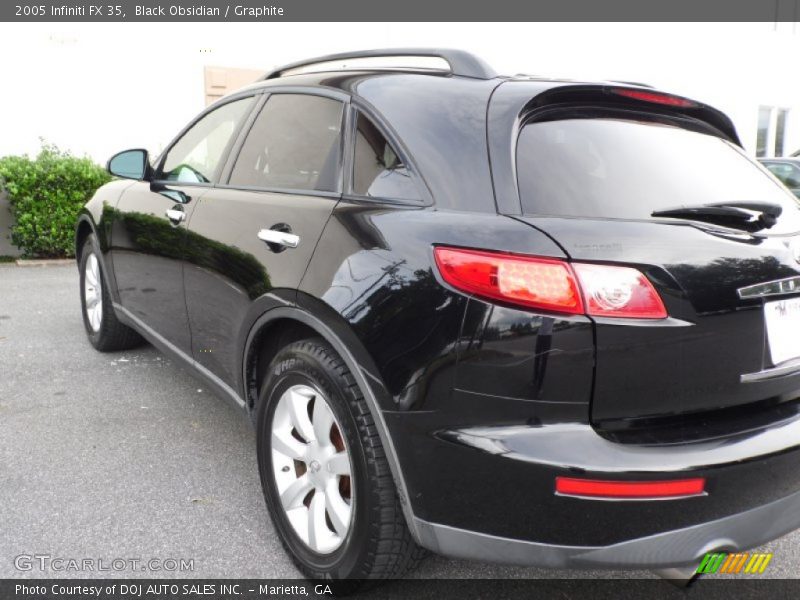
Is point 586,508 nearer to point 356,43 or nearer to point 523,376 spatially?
point 523,376

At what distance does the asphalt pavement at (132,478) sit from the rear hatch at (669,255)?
99 centimetres

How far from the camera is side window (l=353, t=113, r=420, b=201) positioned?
82.9 inches

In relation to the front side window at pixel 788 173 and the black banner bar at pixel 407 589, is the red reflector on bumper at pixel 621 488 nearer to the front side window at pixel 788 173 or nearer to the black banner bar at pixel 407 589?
the black banner bar at pixel 407 589

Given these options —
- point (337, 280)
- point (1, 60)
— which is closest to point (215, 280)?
point (337, 280)

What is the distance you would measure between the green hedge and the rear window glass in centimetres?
725

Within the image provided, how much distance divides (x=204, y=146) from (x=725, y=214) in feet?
8.41

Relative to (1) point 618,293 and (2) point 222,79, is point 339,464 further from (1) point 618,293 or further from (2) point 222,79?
(2) point 222,79

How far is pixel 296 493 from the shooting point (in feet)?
7.74

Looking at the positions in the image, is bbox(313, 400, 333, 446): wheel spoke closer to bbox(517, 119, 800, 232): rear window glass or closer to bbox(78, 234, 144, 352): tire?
bbox(517, 119, 800, 232): rear window glass

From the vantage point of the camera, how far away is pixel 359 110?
2.37 metres

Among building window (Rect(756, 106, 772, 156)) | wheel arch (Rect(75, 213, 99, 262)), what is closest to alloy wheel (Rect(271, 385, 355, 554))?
wheel arch (Rect(75, 213, 99, 262))

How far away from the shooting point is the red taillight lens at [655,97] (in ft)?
7.12
